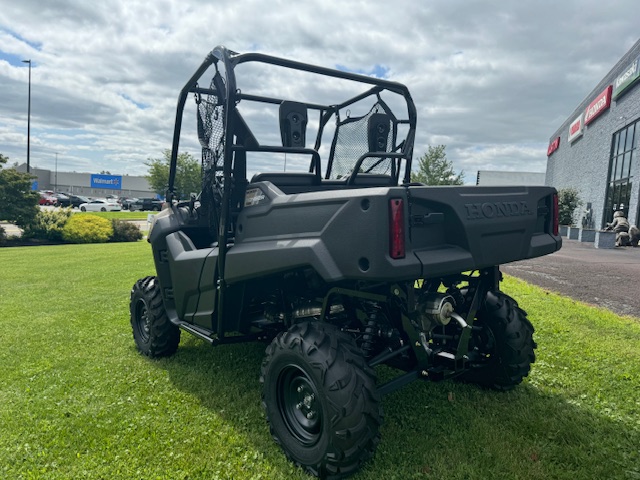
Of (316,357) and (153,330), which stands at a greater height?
(316,357)

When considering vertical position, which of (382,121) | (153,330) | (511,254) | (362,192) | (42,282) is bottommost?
(42,282)

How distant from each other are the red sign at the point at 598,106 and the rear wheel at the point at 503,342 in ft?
86.6

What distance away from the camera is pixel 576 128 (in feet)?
110

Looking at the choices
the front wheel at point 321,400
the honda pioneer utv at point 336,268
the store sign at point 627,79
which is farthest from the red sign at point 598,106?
the front wheel at point 321,400

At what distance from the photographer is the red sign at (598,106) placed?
985 inches

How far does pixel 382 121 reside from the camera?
13.6ft

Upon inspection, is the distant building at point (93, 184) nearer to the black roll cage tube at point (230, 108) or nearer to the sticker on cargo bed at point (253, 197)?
the black roll cage tube at point (230, 108)

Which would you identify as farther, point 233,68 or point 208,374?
point 208,374

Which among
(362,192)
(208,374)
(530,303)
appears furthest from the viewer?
(530,303)

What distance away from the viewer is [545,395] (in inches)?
145

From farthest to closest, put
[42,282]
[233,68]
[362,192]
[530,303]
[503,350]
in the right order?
[42,282]
[530,303]
[503,350]
[233,68]
[362,192]

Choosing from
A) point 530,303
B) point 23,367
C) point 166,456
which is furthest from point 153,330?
point 530,303

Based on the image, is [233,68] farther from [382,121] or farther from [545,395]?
[545,395]

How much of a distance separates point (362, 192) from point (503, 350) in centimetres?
187
